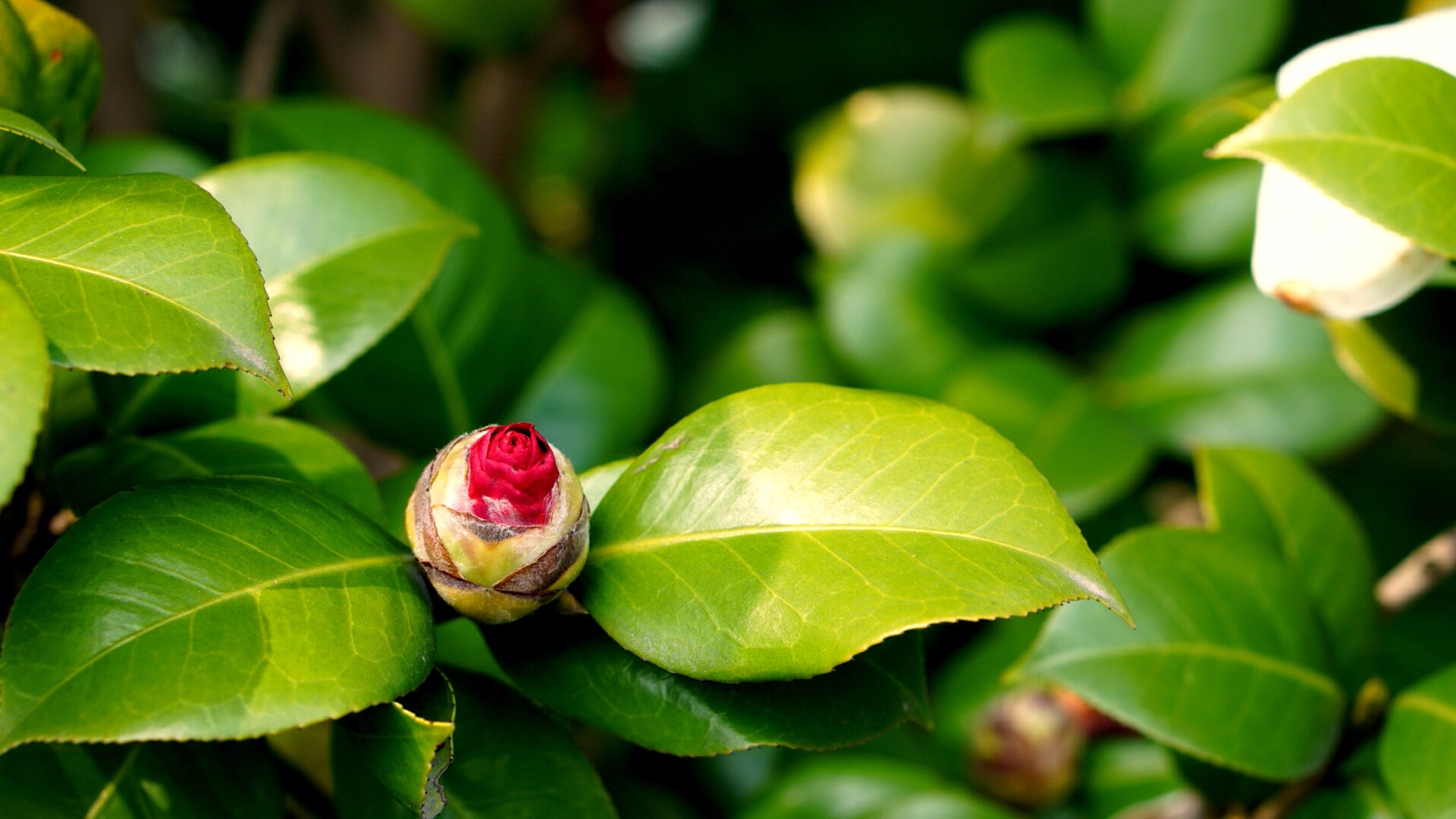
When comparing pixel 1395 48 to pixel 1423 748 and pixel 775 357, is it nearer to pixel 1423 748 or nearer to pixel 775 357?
pixel 1423 748

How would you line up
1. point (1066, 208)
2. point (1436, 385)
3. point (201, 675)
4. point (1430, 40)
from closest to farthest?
1. point (201, 675)
2. point (1430, 40)
3. point (1436, 385)
4. point (1066, 208)

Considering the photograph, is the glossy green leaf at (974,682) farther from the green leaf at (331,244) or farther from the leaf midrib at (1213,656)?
the green leaf at (331,244)

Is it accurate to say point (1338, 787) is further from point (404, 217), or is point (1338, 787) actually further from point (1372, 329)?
point (404, 217)

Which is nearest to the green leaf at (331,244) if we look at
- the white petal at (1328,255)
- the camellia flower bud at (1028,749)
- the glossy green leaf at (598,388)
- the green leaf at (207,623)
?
the green leaf at (207,623)

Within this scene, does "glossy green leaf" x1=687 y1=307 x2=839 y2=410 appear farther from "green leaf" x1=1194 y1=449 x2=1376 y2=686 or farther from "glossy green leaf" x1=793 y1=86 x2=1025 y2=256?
"green leaf" x1=1194 y1=449 x2=1376 y2=686

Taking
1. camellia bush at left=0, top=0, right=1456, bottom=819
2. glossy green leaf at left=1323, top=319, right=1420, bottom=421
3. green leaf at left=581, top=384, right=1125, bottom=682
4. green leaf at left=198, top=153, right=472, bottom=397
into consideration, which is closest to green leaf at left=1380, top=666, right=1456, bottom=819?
camellia bush at left=0, top=0, right=1456, bottom=819

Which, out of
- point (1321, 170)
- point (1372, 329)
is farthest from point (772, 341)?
point (1321, 170)
